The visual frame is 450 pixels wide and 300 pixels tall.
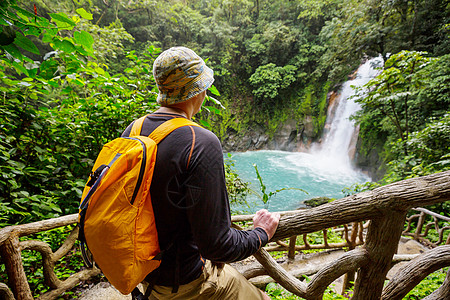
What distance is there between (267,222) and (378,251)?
539mm

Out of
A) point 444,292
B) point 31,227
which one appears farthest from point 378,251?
point 31,227

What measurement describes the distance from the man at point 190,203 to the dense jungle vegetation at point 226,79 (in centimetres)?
70

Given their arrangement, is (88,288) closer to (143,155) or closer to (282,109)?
(143,155)

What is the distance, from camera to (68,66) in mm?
1926

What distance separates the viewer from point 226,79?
57.6ft

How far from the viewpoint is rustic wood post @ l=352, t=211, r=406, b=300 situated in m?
0.88

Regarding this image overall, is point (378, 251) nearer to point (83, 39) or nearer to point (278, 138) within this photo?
point (83, 39)

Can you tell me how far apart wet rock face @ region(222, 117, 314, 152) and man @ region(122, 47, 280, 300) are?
49.7 ft

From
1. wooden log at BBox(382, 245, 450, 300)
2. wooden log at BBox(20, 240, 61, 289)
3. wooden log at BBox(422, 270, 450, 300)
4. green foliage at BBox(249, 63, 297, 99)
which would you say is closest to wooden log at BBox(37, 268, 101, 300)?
wooden log at BBox(20, 240, 61, 289)

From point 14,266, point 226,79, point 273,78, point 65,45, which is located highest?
point 273,78

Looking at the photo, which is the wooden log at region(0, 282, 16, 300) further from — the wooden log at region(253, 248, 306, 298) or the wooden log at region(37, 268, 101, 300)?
the wooden log at region(253, 248, 306, 298)

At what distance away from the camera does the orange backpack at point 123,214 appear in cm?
64

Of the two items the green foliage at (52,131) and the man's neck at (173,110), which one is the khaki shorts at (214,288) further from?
the green foliage at (52,131)

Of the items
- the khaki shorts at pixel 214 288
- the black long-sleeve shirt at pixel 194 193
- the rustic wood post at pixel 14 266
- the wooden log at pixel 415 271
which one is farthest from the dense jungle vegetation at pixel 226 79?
the wooden log at pixel 415 271
